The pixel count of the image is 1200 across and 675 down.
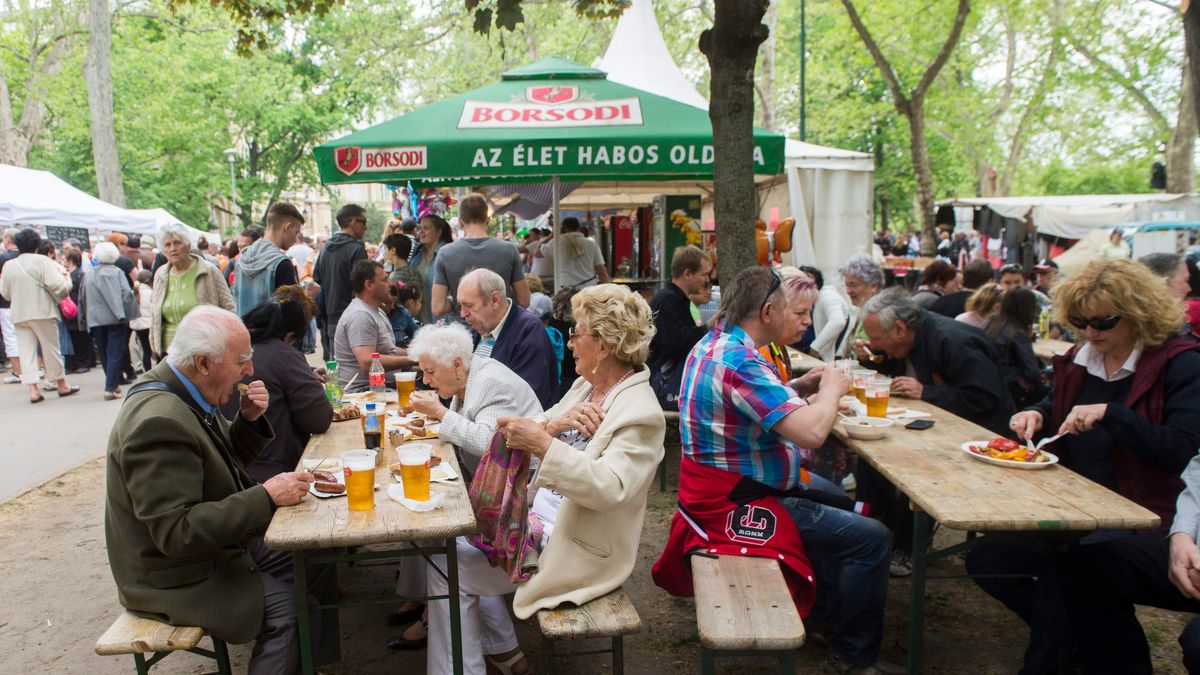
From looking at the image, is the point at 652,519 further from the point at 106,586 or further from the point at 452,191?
the point at 452,191

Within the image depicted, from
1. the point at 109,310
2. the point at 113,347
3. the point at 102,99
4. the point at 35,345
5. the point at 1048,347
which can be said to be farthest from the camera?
the point at 102,99

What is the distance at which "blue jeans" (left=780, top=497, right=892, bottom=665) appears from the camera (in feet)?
9.84

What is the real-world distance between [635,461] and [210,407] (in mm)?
1517

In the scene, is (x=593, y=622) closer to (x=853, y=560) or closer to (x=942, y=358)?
(x=853, y=560)

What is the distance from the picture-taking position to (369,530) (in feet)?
7.97

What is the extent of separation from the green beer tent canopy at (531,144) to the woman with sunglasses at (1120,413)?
3276 millimetres

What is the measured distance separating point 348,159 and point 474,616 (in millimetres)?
4231

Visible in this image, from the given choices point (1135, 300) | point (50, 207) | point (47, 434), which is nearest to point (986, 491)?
point (1135, 300)

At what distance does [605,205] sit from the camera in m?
13.7

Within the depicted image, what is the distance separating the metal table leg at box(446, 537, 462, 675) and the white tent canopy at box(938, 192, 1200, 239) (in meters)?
18.4

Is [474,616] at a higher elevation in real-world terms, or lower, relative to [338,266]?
lower

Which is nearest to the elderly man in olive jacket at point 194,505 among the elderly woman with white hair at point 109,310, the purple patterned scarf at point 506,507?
the purple patterned scarf at point 506,507

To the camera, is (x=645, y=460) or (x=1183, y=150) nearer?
(x=645, y=460)

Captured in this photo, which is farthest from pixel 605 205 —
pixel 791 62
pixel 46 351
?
pixel 791 62
